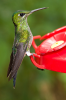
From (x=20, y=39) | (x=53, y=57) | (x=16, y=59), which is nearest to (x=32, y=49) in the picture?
(x=20, y=39)

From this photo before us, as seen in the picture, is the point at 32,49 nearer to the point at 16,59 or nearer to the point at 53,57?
the point at 16,59

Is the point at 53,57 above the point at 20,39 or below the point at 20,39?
above

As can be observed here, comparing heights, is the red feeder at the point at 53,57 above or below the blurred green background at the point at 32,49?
above

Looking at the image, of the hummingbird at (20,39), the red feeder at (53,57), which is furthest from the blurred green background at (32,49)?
the red feeder at (53,57)

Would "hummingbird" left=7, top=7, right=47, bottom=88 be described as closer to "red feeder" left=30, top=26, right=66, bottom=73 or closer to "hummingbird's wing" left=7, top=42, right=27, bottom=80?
"hummingbird's wing" left=7, top=42, right=27, bottom=80

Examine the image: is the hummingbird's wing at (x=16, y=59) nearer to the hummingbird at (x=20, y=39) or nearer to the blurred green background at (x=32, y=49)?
the hummingbird at (x=20, y=39)

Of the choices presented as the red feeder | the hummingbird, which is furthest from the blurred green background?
the red feeder

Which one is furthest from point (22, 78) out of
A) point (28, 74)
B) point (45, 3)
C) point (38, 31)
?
point (45, 3)

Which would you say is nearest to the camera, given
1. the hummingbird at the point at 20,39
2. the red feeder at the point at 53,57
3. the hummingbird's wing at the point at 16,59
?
the red feeder at the point at 53,57

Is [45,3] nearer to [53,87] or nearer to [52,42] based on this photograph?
[52,42]
